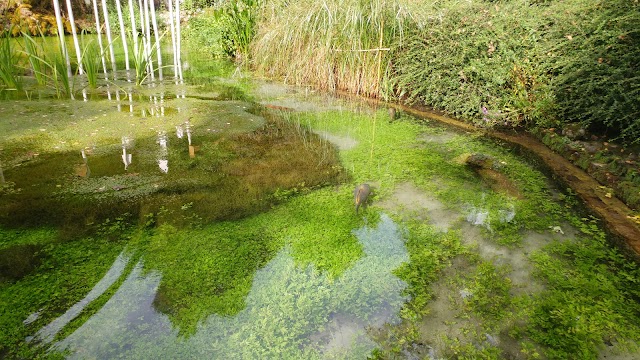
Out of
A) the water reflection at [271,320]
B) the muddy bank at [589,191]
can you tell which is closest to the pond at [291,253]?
the water reflection at [271,320]

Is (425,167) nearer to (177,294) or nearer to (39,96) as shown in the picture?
(177,294)

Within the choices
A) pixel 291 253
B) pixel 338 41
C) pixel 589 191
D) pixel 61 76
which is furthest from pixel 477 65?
pixel 61 76

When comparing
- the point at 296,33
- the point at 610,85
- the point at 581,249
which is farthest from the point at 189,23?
the point at 581,249

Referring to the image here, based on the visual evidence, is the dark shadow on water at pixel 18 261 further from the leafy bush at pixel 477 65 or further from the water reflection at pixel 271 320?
the leafy bush at pixel 477 65

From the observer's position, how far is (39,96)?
4.40 meters

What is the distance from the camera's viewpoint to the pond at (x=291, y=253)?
1.48 m

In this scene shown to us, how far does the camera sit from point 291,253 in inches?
78.0

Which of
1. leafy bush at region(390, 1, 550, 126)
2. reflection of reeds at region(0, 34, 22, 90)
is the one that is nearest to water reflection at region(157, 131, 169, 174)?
reflection of reeds at region(0, 34, 22, 90)

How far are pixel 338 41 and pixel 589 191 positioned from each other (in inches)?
136

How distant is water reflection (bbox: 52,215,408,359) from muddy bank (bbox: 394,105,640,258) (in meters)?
1.32

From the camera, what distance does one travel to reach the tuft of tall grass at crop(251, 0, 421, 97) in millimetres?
4777

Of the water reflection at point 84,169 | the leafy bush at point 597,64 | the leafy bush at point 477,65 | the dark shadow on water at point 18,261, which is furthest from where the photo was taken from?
the leafy bush at point 477,65

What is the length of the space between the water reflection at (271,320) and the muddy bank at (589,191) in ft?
4.32

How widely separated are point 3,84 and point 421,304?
5.45 meters
